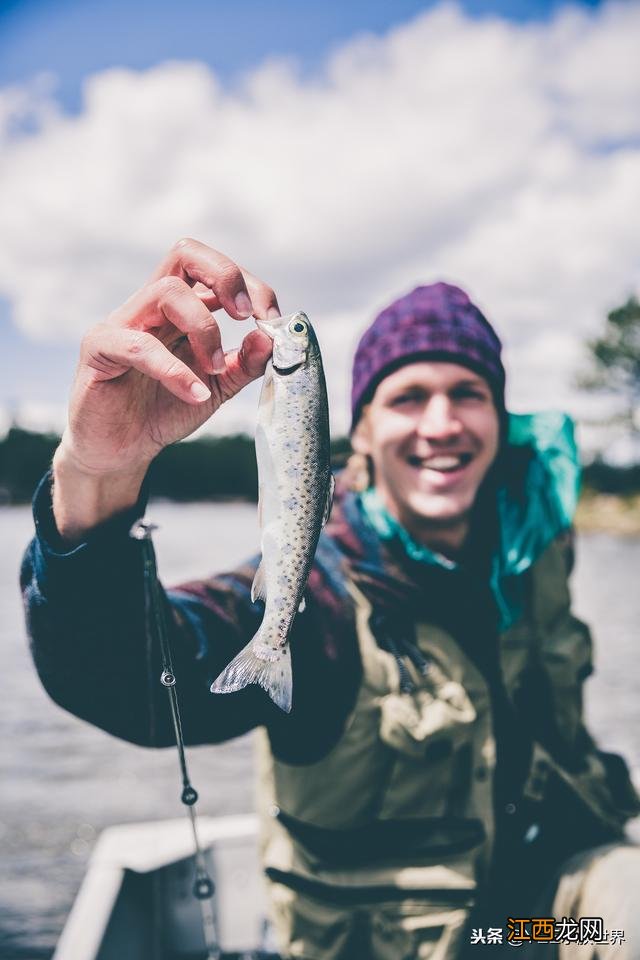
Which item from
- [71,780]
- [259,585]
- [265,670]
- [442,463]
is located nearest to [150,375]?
[259,585]

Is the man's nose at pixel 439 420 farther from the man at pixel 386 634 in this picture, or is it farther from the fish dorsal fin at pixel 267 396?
the fish dorsal fin at pixel 267 396

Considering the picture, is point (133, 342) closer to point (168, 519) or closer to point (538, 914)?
point (538, 914)

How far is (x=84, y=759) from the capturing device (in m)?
8.60

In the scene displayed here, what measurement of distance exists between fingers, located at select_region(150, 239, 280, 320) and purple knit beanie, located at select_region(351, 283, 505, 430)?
1.21 meters

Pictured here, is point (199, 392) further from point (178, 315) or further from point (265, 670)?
point (265, 670)

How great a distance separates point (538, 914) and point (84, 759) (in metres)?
6.70

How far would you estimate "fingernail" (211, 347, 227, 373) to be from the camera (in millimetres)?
1905

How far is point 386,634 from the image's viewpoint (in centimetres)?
284

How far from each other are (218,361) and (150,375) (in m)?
0.19

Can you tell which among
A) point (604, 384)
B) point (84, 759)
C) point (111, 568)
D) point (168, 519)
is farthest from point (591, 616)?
point (168, 519)

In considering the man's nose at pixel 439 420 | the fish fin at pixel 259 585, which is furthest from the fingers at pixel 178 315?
the man's nose at pixel 439 420

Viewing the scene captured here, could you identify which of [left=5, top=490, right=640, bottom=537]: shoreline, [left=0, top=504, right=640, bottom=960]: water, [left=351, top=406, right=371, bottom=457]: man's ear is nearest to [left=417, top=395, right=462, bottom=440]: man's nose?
[left=351, top=406, right=371, bottom=457]: man's ear

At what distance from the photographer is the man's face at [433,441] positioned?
3.07 m

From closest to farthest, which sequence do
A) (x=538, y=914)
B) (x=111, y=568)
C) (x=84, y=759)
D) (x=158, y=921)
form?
1. (x=111, y=568)
2. (x=538, y=914)
3. (x=158, y=921)
4. (x=84, y=759)
